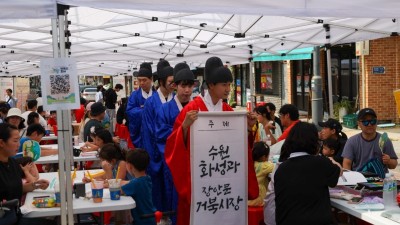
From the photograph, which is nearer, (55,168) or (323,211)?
(323,211)

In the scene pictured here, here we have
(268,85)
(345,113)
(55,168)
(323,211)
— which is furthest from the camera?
(268,85)

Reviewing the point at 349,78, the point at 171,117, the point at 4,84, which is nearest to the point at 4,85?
the point at 4,84

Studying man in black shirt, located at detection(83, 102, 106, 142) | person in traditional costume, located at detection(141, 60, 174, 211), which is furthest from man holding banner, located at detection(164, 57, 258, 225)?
man in black shirt, located at detection(83, 102, 106, 142)

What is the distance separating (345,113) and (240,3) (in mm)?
13930

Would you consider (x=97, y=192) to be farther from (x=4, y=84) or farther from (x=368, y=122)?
(x=4, y=84)

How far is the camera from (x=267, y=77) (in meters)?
25.2

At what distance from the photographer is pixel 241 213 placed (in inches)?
194

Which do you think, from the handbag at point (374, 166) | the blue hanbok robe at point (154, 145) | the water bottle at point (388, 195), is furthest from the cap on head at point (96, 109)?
the water bottle at point (388, 195)

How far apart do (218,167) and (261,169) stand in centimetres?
92

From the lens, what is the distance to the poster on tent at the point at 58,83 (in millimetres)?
3996

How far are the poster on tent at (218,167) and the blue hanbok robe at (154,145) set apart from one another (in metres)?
1.11

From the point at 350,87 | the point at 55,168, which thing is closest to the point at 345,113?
the point at 350,87

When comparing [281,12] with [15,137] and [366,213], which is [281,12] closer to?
[366,213]

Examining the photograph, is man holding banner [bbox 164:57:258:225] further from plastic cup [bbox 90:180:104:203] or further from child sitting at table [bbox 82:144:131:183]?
child sitting at table [bbox 82:144:131:183]
